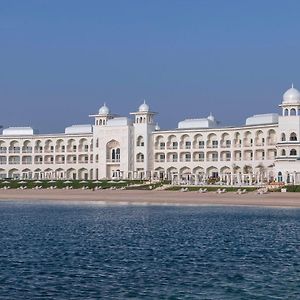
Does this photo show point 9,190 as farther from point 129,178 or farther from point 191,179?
point 191,179

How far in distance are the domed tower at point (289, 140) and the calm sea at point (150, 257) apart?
3761 cm

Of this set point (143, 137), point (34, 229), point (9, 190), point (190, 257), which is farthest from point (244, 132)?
point (190, 257)

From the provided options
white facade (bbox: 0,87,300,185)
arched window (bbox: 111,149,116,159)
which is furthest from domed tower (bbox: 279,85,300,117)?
arched window (bbox: 111,149,116,159)

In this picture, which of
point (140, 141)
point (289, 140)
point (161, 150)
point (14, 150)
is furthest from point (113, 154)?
point (289, 140)

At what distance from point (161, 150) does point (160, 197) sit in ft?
106

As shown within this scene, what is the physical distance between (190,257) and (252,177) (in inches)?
2637

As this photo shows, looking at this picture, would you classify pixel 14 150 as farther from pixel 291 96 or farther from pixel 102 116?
pixel 291 96

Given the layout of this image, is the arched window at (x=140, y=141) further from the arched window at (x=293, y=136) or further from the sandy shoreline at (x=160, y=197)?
the arched window at (x=293, y=136)

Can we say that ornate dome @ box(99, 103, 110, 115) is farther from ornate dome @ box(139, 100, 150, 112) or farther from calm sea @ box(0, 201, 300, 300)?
calm sea @ box(0, 201, 300, 300)

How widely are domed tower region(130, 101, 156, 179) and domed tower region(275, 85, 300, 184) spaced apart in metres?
24.9

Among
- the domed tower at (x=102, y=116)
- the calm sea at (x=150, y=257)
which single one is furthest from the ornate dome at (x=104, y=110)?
the calm sea at (x=150, y=257)

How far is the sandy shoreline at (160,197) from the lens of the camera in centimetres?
7350

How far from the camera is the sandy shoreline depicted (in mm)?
73500

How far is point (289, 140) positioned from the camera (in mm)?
96062
